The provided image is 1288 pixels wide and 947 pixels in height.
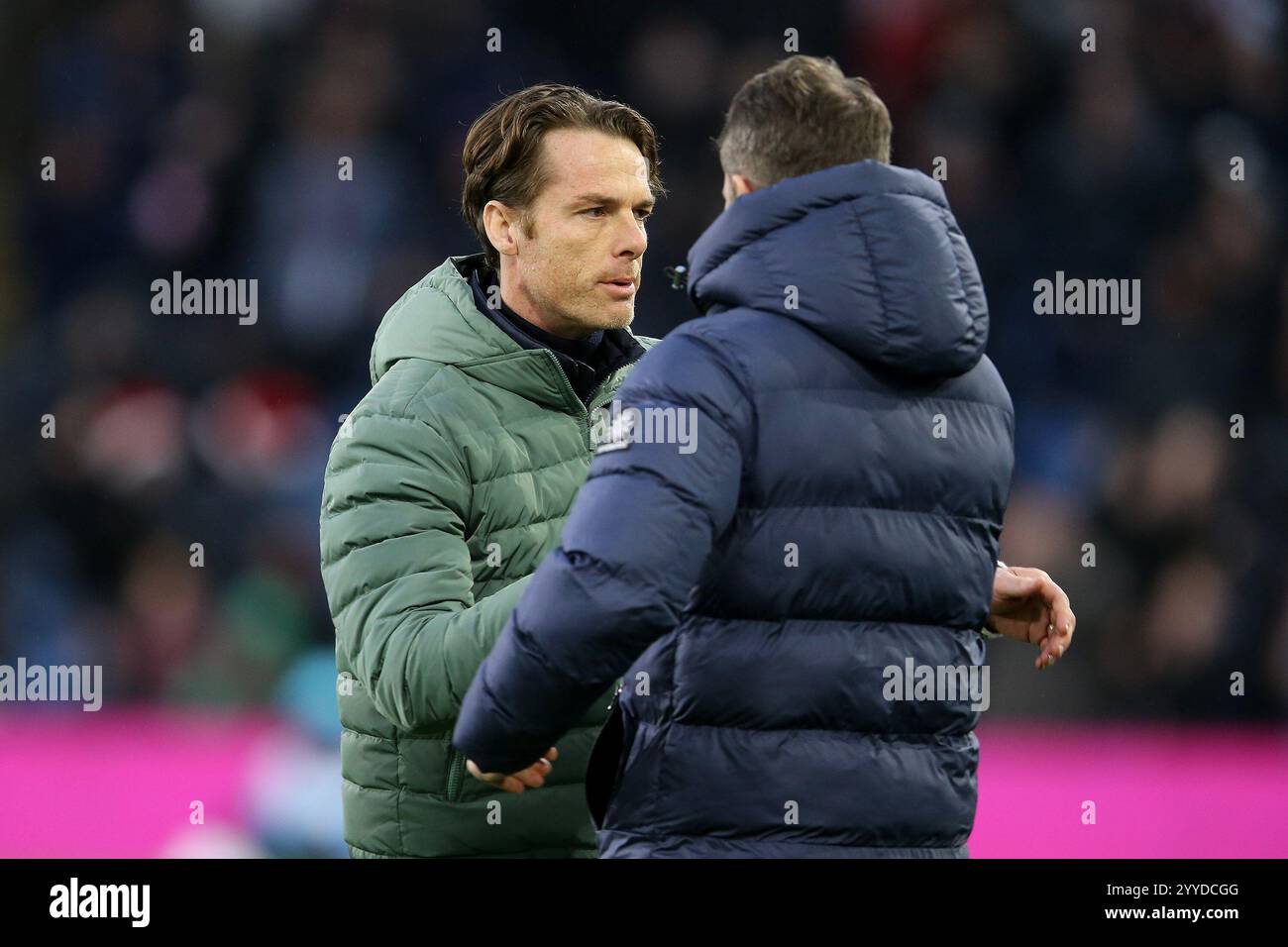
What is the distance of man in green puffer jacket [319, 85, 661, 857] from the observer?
201 cm

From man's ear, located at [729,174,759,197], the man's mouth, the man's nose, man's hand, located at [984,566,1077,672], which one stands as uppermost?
the man's nose

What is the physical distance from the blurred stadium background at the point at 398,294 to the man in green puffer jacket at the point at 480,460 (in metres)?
2.01

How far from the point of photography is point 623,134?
239cm

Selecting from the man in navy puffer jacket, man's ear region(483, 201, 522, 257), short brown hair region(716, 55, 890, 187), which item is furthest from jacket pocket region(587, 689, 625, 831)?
man's ear region(483, 201, 522, 257)

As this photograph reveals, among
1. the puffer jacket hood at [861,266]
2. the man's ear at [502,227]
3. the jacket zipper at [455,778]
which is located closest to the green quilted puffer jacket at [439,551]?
the jacket zipper at [455,778]

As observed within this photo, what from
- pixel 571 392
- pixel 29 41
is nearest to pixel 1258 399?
pixel 571 392

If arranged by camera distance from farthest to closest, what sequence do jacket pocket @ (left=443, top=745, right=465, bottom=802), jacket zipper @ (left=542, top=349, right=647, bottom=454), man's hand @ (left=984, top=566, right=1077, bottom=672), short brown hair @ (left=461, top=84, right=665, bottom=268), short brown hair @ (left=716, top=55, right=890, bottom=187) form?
short brown hair @ (left=461, top=84, right=665, bottom=268), jacket zipper @ (left=542, top=349, right=647, bottom=454), jacket pocket @ (left=443, top=745, right=465, bottom=802), man's hand @ (left=984, top=566, right=1077, bottom=672), short brown hair @ (left=716, top=55, right=890, bottom=187)

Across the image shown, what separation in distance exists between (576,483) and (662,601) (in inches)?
25.0

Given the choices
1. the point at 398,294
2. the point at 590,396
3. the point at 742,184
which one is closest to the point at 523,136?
the point at 590,396

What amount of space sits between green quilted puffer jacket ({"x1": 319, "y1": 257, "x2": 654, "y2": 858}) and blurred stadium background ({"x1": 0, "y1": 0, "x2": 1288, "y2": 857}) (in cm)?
199

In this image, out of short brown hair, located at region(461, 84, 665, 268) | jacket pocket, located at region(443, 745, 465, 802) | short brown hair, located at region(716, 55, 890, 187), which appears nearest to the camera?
short brown hair, located at region(716, 55, 890, 187)

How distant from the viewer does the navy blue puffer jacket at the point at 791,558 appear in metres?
1.66

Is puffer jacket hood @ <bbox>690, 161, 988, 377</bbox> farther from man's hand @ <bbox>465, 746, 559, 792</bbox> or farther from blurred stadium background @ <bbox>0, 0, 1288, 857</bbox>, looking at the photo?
blurred stadium background @ <bbox>0, 0, 1288, 857</bbox>

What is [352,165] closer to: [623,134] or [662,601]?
[623,134]
